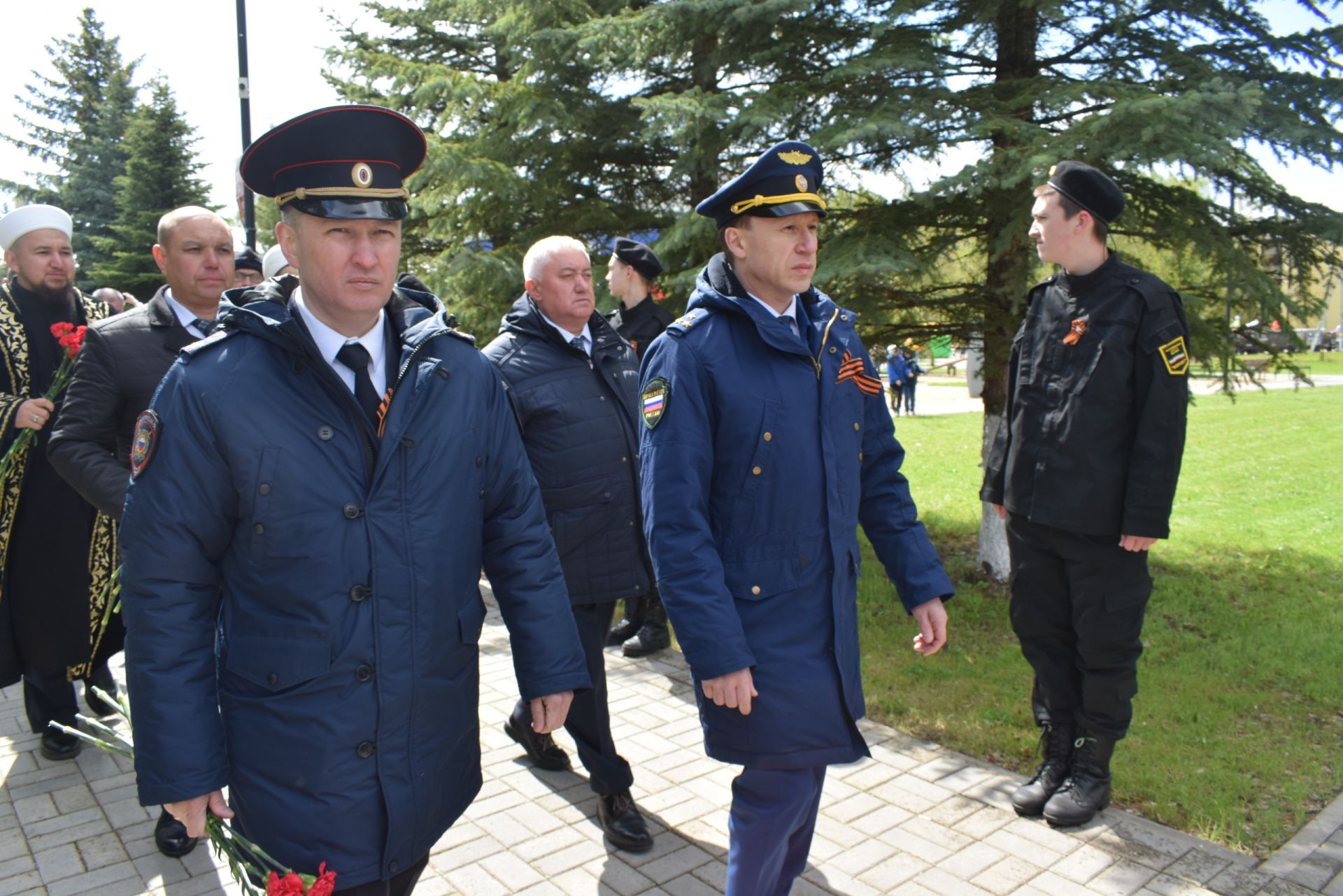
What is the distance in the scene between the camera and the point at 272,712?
2.00m

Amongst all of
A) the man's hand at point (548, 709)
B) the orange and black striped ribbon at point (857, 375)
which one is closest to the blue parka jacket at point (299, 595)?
the man's hand at point (548, 709)

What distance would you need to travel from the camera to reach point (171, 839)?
12.3 ft

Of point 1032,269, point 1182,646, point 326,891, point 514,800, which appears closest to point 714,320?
point 326,891

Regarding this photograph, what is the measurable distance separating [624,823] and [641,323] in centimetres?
329

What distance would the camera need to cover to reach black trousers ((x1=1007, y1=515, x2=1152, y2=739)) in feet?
12.9

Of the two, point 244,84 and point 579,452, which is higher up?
point 244,84

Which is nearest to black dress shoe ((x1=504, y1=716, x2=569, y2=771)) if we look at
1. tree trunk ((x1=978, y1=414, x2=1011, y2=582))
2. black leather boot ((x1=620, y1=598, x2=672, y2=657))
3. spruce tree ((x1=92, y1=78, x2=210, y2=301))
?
black leather boot ((x1=620, y1=598, x2=672, y2=657))

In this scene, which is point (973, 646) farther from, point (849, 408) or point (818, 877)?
point (849, 408)

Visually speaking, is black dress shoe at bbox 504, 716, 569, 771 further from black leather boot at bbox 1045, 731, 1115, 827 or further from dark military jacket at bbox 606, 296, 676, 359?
dark military jacket at bbox 606, 296, 676, 359

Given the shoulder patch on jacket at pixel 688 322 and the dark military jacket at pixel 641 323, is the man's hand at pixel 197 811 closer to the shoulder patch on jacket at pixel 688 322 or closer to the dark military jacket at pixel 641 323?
the shoulder patch on jacket at pixel 688 322

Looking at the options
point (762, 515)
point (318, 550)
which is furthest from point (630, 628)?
point (318, 550)

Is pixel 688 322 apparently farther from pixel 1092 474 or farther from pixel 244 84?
pixel 244 84

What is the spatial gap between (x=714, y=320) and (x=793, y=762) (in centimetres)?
129

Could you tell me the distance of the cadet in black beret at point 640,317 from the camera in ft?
20.0
